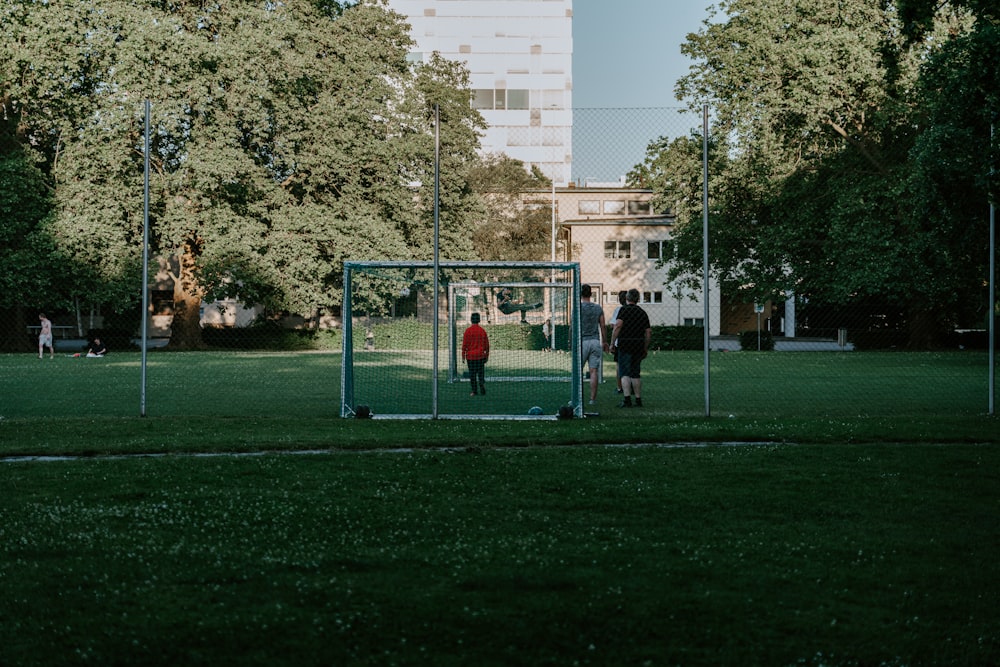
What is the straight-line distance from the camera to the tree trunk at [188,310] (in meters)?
43.7

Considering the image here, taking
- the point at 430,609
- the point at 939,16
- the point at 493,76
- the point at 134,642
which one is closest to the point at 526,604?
the point at 430,609

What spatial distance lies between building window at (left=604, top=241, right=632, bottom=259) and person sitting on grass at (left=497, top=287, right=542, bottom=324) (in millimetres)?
40968

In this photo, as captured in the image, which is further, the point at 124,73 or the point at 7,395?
the point at 124,73

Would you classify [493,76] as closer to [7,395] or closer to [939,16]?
[939,16]

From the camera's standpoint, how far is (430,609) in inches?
203

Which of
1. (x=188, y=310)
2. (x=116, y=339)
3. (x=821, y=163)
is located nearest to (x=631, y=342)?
(x=821, y=163)

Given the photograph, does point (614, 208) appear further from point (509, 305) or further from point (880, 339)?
point (509, 305)

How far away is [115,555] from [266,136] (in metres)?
39.4

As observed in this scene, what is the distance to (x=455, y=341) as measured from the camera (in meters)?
24.6

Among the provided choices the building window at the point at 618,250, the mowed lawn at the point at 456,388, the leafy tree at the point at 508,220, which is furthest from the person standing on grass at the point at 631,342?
the building window at the point at 618,250

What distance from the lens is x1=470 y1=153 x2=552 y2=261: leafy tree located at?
64375 millimetres

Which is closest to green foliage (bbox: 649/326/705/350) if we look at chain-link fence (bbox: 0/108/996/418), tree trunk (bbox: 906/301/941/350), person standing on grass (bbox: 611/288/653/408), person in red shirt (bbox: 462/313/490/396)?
chain-link fence (bbox: 0/108/996/418)

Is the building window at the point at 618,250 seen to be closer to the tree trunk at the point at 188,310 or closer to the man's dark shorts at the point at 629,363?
the tree trunk at the point at 188,310

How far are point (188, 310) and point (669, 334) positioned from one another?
21249 mm
